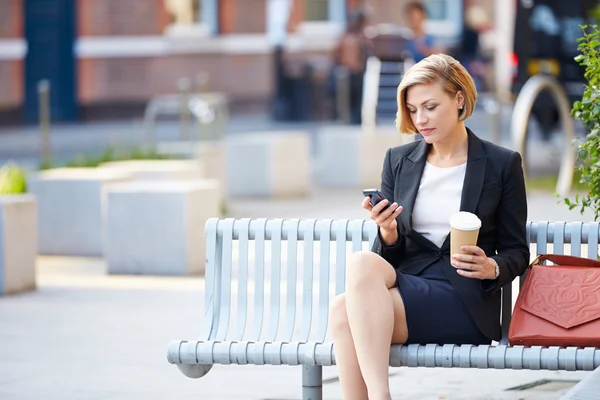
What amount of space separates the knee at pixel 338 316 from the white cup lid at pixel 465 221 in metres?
0.49

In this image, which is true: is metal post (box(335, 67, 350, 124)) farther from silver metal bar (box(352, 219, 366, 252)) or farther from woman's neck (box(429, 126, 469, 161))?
woman's neck (box(429, 126, 469, 161))

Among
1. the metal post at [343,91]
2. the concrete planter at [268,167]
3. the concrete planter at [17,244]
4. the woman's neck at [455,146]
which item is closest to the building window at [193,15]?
the metal post at [343,91]

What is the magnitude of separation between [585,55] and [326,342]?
1487 millimetres

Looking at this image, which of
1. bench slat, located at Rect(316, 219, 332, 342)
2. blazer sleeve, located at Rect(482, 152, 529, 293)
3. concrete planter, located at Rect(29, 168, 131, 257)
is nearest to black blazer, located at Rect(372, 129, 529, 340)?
blazer sleeve, located at Rect(482, 152, 529, 293)

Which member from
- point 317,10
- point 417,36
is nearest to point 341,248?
point 417,36

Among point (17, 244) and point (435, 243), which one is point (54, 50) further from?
point (435, 243)

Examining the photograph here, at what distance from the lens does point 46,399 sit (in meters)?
5.92

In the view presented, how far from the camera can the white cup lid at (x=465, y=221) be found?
181 inches

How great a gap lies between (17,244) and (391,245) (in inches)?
167

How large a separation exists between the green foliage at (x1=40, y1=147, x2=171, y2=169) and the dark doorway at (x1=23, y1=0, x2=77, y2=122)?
15.1 metres

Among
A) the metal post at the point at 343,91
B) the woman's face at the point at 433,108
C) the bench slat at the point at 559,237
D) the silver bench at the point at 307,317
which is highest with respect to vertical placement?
the woman's face at the point at 433,108

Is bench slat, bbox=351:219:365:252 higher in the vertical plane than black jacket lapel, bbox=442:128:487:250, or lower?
lower

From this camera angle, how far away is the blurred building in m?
28.0

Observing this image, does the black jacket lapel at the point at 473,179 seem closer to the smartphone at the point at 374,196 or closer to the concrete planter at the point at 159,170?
the smartphone at the point at 374,196
